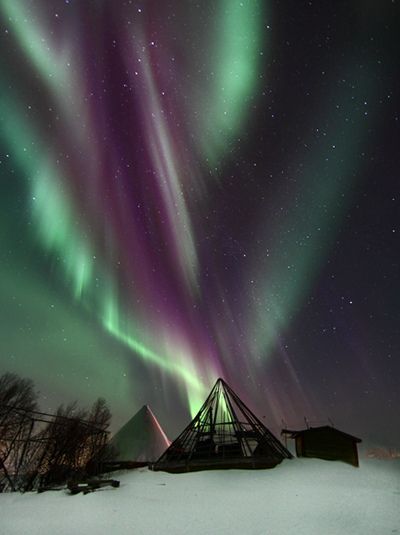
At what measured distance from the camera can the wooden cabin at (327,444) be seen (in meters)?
25.2

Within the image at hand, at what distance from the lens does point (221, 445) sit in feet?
73.8

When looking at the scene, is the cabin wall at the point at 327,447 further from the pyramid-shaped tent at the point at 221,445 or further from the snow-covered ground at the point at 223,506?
the snow-covered ground at the point at 223,506

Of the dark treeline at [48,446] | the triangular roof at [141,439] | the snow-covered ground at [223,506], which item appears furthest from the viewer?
the triangular roof at [141,439]

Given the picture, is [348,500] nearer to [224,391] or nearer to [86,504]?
[86,504]

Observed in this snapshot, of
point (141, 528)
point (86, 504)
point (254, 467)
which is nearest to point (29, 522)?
point (86, 504)

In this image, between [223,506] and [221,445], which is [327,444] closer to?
[221,445]

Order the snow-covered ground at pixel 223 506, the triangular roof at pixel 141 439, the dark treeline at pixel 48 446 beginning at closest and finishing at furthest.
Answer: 1. the snow-covered ground at pixel 223 506
2. the dark treeline at pixel 48 446
3. the triangular roof at pixel 141 439

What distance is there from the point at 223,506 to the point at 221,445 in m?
11.2

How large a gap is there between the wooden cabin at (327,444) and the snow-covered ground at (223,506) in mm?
7367

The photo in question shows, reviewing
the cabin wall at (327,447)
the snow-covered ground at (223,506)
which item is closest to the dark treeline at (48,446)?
the snow-covered ground at (223,506)

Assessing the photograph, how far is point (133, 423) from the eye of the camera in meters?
52.2

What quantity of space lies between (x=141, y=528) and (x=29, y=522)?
13.6ft

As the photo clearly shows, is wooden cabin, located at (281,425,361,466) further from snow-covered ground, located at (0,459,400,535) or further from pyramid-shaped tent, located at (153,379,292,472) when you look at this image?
snow-covered ground, located at (0,459,400,535)

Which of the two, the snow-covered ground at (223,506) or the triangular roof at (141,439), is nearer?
the snow-covered ground at (223,506)
